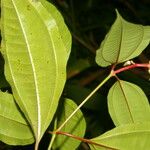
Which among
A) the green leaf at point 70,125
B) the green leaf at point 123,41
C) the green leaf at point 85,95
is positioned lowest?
the green leaf at point 85,95

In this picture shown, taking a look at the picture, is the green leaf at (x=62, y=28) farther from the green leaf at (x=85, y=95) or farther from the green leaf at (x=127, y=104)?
the green leaf at (x=85, y=95)

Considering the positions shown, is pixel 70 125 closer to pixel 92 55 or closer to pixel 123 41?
pixel 123 41

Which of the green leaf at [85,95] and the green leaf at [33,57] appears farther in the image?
the green leaf at [85,95]

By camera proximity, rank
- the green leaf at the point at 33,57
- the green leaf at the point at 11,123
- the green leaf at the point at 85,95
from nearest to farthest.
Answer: the green leaf at the point at 33,57
the green leaf at the point at 11,123
the green leaf at the point at 85,95

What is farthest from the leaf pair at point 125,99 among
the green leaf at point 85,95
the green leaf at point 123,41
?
the green leaf at point 85,95

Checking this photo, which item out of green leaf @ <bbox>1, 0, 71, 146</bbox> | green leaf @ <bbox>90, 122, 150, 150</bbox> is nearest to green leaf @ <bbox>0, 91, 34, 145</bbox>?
green leaf @ <bbox>1, 0, 71, 146</bbox>

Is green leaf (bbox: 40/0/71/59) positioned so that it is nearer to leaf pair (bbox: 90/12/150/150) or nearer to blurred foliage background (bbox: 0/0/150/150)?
leaf pair (bbox: 90/12/150/150)

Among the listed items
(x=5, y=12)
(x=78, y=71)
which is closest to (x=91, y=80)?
(x=78, y=71)

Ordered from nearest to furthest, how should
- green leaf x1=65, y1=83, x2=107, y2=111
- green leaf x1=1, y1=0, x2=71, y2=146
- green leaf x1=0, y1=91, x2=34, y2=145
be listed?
green leaf x1=1, y1=0, x2=71, y2=146
green leaf x1=0, y1=91, x2=34, y2=145
green leaf x1=65, y1=83, x2=107, y2=111

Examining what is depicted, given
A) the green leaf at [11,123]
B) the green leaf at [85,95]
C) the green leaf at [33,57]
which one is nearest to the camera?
the green leaf at [33,57]
